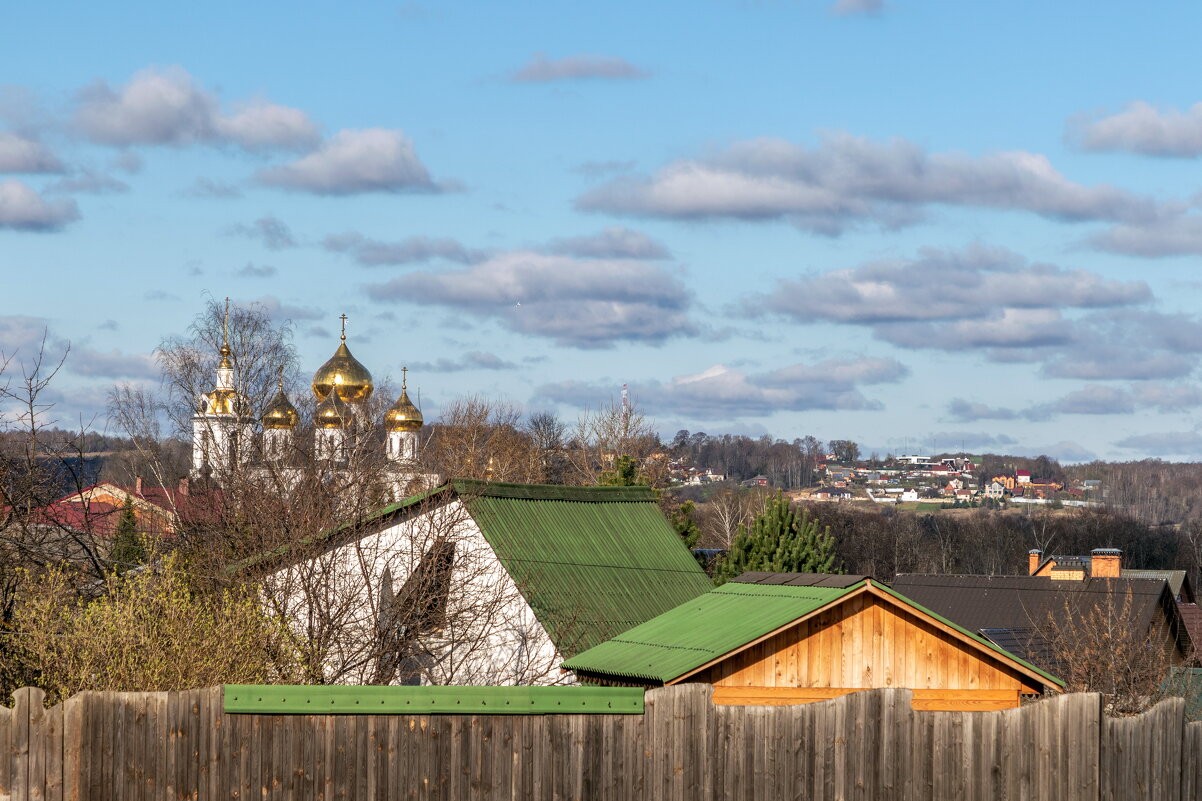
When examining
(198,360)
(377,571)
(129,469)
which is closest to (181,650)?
(377,571)

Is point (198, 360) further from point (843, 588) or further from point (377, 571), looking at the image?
point (843, 588)

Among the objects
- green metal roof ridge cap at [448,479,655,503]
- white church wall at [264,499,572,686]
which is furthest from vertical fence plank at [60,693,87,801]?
green metal roof ridge cap at [448,479,655,503]

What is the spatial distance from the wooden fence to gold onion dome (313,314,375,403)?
47.5 m

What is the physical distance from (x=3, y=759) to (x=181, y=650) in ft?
9.40

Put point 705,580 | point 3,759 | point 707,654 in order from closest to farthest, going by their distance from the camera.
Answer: point 3,759
point 707,654
point 705,580

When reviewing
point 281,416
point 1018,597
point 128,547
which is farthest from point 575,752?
point 281,416

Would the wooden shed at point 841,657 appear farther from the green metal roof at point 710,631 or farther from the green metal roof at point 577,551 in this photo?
the green metal roof at point 577,551

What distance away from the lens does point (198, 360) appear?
51.5m

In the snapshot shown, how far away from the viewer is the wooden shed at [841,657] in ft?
37.6

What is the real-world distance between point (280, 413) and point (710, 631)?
3798cm

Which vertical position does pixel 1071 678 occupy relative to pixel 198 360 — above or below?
below

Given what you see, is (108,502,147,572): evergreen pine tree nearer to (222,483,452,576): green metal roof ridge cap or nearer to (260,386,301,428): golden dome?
(222,483,452,576): green metal roof ridge cap

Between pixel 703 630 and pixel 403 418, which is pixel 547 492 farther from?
pixel 403 418

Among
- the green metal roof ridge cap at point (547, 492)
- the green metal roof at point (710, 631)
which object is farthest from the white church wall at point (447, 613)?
the green metal roof at point (710, 631)
